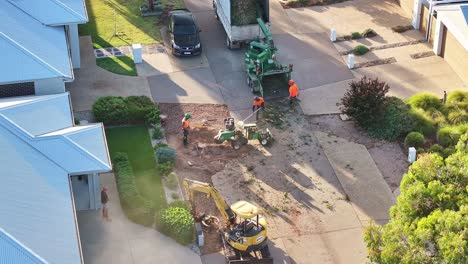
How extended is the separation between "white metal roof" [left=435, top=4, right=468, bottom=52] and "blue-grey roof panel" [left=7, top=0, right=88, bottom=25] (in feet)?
60.4

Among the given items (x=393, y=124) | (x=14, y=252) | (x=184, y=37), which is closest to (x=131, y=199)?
(x=14, y=252)

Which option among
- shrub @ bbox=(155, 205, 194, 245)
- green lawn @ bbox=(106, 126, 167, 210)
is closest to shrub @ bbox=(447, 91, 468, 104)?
green lawn @ bbox=(106, 126, 167, 210)

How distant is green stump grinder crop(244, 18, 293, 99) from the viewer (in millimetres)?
37219

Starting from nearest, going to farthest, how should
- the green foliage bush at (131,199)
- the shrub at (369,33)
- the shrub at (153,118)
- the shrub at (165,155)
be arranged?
the green foliage bush at (131,199) → the shrub at (165,155) → the shrub at (153,118) → the shrub at (369,33)

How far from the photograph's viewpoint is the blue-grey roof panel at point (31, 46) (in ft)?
103

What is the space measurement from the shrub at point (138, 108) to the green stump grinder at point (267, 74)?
5.34 metres

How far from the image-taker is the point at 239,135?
3416 centimetres

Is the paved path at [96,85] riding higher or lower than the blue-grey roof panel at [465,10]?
lower

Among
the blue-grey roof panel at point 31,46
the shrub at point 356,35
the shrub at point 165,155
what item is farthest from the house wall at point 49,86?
the shrub at point 356,35

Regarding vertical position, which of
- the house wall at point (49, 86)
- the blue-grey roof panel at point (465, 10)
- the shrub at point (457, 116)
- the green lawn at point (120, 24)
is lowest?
the shrub at point (457, 116)

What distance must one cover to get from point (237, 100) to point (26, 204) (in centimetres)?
1531

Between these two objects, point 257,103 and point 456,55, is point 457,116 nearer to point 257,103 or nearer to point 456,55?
point 456,55

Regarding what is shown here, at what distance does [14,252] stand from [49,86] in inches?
453

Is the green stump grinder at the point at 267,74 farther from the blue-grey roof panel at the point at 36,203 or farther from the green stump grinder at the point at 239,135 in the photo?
the blue-grey roof panel at the point at 36,203
